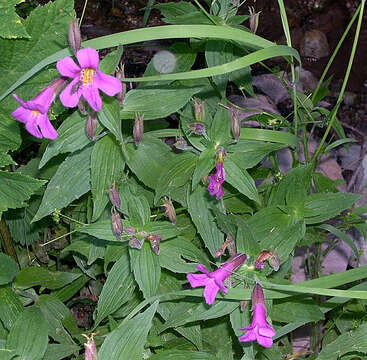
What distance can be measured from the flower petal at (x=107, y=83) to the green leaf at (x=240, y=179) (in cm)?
55

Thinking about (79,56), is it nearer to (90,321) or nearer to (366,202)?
(90,321)

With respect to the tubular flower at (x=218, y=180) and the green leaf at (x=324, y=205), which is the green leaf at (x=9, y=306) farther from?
the green leaf at (x=324, y=205)

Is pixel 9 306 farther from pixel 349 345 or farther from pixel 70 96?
pixel 349 345

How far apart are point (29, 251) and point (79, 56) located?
5.29ft

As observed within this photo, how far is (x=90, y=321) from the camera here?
2.84m

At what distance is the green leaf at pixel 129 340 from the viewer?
1.69m


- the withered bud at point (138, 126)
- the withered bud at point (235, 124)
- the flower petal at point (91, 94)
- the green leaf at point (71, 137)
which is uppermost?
the flower petal at point (91, 94)

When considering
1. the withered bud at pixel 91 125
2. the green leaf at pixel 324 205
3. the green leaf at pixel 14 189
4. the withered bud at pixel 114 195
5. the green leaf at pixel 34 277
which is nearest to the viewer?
the withered bud at pixel 91 125

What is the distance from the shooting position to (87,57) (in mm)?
→ 1454

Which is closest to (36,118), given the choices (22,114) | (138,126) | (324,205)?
(22,114)

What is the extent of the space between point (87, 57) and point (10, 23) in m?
0.60

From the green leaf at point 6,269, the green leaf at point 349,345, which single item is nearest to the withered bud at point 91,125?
the green leaf at point 6,269

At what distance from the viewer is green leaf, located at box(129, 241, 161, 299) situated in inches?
73.6

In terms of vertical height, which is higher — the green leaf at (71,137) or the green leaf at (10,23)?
the green leaf at (10,23)
